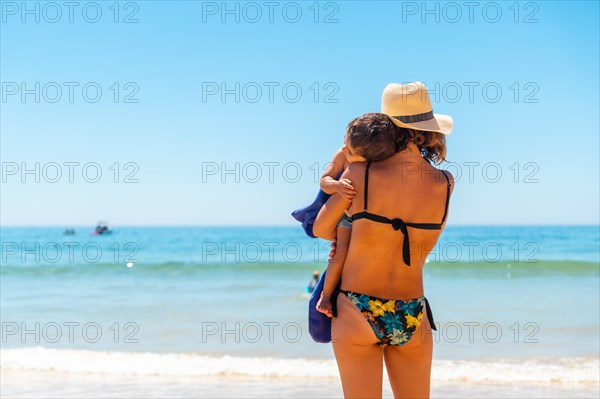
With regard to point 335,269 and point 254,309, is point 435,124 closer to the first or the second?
point 335,269

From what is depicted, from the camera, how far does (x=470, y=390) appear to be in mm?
5797

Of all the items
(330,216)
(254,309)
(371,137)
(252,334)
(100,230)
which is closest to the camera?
(371,137)

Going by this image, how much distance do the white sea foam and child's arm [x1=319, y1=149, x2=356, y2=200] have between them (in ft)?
13.9

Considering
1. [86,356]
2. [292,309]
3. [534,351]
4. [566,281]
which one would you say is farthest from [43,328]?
[566,281]

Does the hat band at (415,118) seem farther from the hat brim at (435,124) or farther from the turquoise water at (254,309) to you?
the turquoise water at (254,309)

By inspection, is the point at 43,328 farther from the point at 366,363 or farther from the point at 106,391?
the point at 366,363

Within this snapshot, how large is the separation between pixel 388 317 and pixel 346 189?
18.9 inches

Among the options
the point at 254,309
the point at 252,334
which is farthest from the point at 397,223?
the point at 254,309

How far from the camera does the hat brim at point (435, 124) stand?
2.35m

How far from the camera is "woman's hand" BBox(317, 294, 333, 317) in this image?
2449 millimetres


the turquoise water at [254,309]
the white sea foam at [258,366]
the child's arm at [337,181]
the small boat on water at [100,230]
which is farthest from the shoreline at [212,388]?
the small boat on water at [100,230]

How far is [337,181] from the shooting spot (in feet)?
7.79

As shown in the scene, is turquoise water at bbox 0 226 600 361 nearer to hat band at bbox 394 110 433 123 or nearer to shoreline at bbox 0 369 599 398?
shoreline at bbox 0 369 599 398

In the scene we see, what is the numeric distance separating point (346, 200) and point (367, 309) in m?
0.40
